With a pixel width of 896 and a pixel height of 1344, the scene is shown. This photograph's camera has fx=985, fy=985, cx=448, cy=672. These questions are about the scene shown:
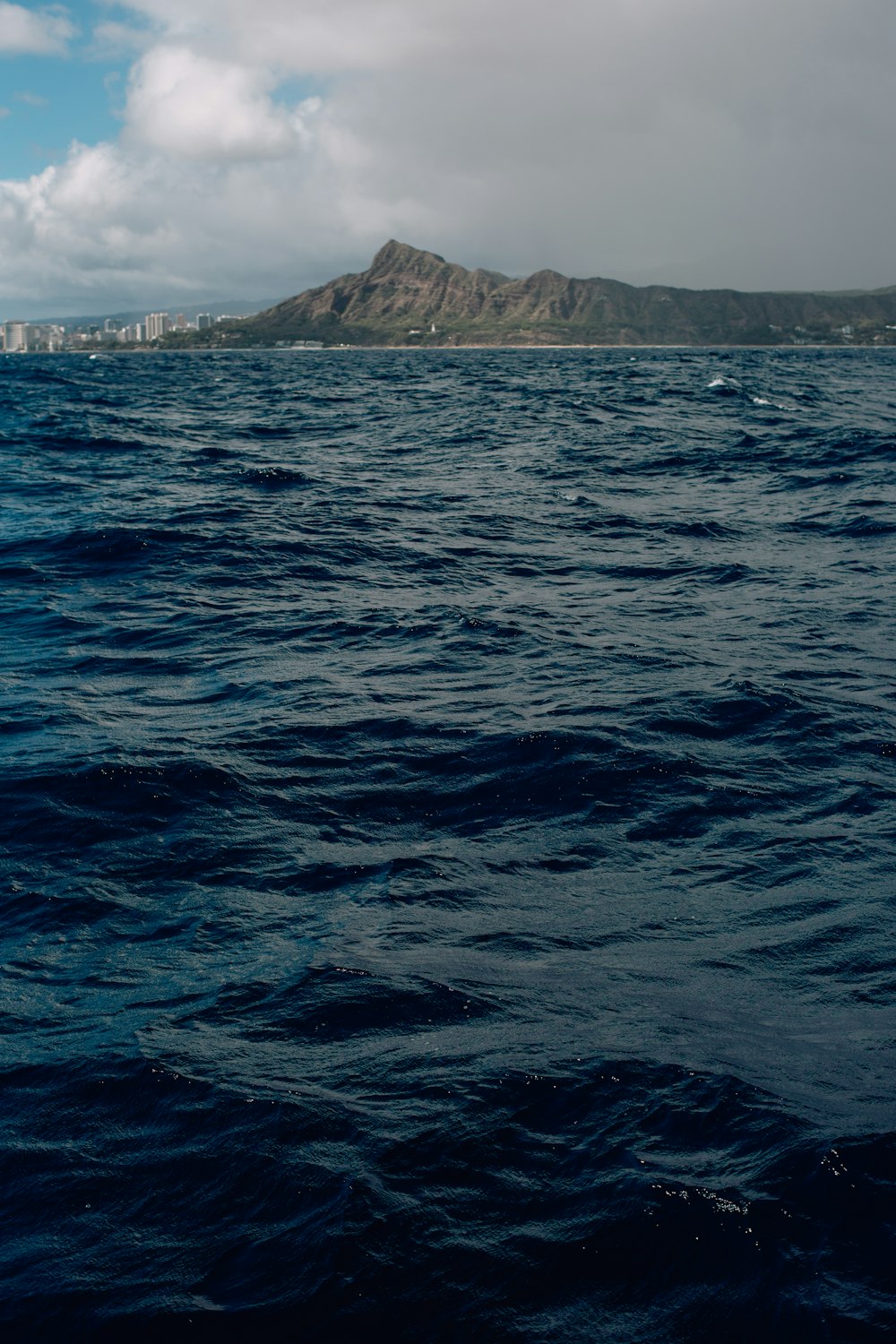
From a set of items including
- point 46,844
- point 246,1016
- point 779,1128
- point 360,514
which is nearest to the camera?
point 779,1128

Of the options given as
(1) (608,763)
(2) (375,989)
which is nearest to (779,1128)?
(2) (375,989)

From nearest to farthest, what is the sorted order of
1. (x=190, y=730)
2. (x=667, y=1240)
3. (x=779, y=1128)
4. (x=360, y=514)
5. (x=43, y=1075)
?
1. (x=667, y=1240)
2. (x=779, y=1128)
3. (x=43, y=1075)
4. (x=190, y=730)
5. (x=360, y=514)

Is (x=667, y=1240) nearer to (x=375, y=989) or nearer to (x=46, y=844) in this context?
(x=375, y=989)

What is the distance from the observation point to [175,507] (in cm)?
1939

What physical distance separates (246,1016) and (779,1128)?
2623mm

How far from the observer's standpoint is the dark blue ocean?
3576mm

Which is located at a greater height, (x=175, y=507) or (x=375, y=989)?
(x=175, y=507)

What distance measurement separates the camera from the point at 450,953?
5680 millimetres

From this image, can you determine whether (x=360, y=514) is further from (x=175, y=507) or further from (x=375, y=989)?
(x=375, y=989)

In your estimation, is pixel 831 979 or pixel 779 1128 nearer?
pixel 779 1128

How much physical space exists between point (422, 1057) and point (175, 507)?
16347 mm

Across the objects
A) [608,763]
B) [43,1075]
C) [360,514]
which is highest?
[360,514]

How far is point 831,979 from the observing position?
17.5 ft

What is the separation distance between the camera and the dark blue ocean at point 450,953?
358 centimetres
